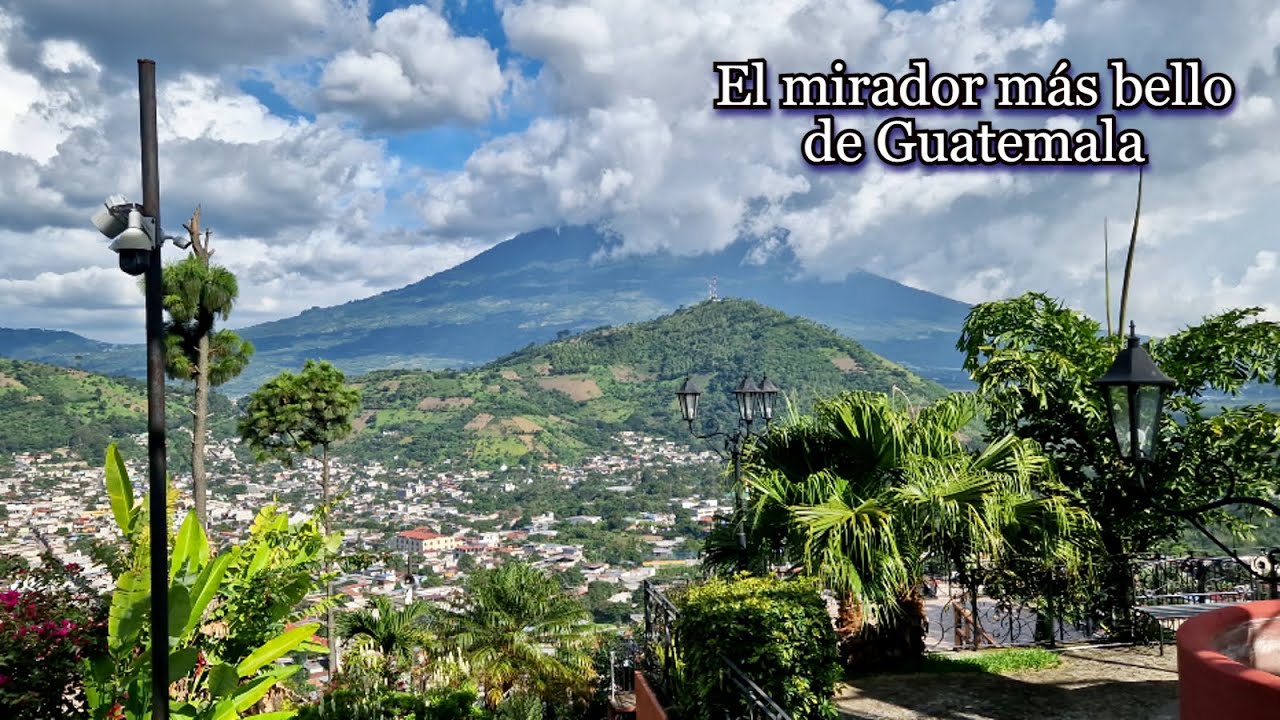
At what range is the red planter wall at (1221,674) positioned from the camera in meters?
2.63

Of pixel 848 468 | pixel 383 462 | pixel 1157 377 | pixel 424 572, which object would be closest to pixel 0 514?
pixel 424 572

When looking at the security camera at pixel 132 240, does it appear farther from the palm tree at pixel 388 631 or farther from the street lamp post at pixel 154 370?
the palm tree at pixel 388 631

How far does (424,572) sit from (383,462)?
4946 cm

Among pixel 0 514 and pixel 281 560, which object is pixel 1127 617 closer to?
pixel 281 560

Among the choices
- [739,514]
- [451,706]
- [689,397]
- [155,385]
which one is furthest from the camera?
[689,397]

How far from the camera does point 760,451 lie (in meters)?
7.35

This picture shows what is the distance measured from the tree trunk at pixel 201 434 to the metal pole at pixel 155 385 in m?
8.06

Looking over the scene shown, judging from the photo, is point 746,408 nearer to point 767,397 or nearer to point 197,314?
point 767,397

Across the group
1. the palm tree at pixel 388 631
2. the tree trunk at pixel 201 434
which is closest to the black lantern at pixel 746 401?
the palm tree at pixel 388 631

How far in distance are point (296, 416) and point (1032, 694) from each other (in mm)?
16602

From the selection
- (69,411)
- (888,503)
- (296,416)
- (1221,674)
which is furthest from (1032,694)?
(69,411)

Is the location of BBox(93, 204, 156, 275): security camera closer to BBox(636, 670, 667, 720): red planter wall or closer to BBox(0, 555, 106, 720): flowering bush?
BBox(0, 555, 106, 720): flowering bush

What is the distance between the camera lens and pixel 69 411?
74.7 meters

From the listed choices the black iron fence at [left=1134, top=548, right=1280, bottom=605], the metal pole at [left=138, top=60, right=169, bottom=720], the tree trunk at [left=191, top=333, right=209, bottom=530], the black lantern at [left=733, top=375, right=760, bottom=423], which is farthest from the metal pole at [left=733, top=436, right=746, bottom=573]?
the tree trunk at [left=191, top=333, right=209, bottom=530]
